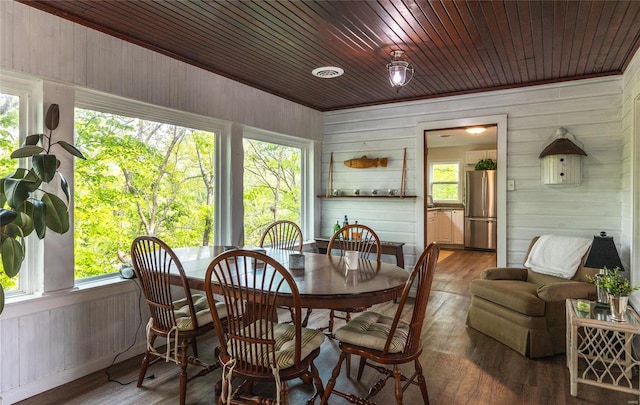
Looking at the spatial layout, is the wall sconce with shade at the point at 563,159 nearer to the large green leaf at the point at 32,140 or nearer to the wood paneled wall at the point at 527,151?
the wood paneled wall at the point at 527,151

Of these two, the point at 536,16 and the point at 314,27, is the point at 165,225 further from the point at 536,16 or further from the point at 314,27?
the point at 536,16

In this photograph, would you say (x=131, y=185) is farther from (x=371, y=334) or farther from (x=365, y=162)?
(x=365, y=162)

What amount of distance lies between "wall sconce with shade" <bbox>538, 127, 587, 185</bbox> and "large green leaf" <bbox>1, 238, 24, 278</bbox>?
4282mm

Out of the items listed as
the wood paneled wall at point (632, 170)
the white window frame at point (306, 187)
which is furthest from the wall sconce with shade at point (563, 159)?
the white window frame at point (306, 187)

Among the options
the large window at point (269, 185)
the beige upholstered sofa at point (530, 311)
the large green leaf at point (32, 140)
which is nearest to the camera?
the large green leaf at point (32, 140)

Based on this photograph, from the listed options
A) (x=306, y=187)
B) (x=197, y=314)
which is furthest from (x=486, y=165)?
(x=197, y=314)

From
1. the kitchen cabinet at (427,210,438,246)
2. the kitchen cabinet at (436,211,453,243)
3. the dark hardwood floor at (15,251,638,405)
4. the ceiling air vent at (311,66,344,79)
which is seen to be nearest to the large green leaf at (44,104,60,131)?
the dark hardwood floor at (15,251,638,405)

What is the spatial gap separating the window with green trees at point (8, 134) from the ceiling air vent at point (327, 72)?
7.58ft

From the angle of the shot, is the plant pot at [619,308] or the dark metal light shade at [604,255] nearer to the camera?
the plant pot at [619,308]

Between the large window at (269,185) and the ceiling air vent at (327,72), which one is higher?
the ceiling air vent at (327,72)

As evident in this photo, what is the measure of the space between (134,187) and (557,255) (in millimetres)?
3751

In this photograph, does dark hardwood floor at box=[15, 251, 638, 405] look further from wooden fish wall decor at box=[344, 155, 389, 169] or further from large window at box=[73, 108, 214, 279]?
wooden fish wall decor at box=[344, 155, 389, 169]

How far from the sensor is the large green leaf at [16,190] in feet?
6.23

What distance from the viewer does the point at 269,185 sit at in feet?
14.9
